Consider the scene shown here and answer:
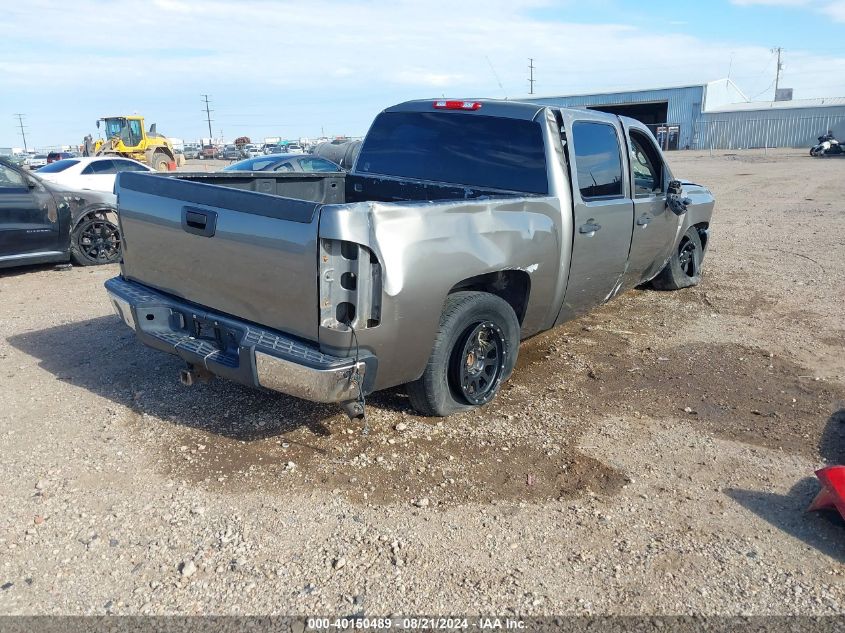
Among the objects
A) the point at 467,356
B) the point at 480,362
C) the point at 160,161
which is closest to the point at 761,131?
the point at 160,161

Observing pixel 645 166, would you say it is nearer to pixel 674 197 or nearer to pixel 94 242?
pixel 674 197

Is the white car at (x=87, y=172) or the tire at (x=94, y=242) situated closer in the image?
the tire at (x=94, y=242)

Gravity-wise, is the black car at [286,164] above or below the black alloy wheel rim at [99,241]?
above

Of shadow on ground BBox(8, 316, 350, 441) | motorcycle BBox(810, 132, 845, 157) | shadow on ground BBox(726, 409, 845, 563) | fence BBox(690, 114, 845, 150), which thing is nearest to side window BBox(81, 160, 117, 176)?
shadow on ground BBox(8, 316, 350, 441)

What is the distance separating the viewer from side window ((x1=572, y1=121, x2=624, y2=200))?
16.5 feet

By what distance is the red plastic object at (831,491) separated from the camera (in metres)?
3.32

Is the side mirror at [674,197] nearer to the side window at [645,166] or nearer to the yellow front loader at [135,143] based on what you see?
the side window at [645,166]

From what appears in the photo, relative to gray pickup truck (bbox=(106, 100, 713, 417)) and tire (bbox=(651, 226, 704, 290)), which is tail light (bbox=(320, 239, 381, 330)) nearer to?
gray pickup truck (bbox=(106, 100, 713, 417))

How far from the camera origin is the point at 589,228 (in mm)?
5008

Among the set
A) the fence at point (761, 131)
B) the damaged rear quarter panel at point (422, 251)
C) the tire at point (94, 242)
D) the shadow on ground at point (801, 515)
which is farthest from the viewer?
the fence at point (761, 131)

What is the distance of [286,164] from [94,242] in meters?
Result: 4.83

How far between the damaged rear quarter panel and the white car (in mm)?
10352

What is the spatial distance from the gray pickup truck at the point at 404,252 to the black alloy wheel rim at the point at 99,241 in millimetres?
4966

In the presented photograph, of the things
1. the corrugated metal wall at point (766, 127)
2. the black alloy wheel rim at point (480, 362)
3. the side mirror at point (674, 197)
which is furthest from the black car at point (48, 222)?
the corrugated metal wall at point (766, 127)
